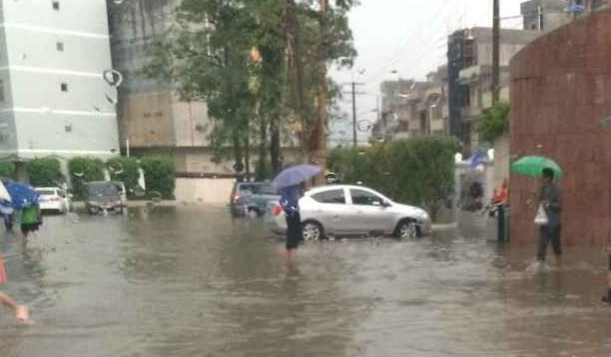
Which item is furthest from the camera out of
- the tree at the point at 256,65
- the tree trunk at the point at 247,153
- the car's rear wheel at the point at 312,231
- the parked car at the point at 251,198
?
the tree trunk at the point at 247,153

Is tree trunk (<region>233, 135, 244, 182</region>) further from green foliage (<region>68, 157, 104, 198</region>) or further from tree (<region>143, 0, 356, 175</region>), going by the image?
green foliage (<region>68, 157, 104, 198</region>)

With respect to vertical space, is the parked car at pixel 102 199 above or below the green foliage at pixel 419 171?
below

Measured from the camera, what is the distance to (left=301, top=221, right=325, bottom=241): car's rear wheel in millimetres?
20469

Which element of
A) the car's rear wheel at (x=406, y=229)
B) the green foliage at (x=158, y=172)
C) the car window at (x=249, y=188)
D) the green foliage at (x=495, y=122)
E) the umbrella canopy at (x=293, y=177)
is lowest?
the green foliage at (x=158, y=172)

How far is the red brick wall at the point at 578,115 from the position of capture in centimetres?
1650

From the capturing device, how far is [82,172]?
58812 millimetres

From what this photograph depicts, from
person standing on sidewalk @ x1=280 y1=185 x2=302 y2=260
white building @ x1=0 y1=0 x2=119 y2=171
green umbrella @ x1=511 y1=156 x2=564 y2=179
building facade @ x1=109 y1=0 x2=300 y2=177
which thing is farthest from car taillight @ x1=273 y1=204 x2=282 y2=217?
building facade @ x1=109 y1=0 x2=300 y2=177

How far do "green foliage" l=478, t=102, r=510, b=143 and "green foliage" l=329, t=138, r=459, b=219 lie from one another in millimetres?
1473

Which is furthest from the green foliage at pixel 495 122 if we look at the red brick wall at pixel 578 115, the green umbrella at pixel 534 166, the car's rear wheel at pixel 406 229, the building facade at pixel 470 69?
the building facade at pixel 470 69

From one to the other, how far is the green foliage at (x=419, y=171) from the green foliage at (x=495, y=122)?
1473 mm

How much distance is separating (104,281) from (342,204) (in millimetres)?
8344

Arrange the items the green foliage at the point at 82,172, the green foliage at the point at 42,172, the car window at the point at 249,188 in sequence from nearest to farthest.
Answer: the car window at the point at 249,188
the green foliage at the point at 42,172
the green foliage at the point at 82,172

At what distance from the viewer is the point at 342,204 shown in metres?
20.7

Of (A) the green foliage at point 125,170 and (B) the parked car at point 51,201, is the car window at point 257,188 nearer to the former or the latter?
(B) the parked car at point 51,201
